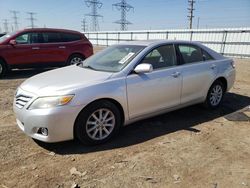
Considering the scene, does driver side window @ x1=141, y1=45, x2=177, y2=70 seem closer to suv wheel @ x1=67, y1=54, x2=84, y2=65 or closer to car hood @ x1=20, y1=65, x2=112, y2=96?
car hood @ x1=20, y1=65, x2=112, y2=96

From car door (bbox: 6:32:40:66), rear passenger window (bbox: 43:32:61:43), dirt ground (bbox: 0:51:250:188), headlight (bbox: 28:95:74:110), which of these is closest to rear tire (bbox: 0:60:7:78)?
car door (bbox: 6:32:40:66)

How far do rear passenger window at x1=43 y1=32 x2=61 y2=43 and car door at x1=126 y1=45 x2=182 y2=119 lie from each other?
655 centimetres

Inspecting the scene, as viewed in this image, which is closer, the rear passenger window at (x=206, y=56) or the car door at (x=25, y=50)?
the rear passenger window at (x=206, y=56)

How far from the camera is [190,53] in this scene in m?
5.34

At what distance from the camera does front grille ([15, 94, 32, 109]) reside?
3.83m

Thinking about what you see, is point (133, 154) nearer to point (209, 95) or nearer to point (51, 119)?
point (51, 119)

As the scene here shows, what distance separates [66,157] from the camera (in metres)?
3.76

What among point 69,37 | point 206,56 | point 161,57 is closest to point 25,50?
point 69,37

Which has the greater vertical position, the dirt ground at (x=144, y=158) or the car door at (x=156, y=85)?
the car door at (x=156, y=85)

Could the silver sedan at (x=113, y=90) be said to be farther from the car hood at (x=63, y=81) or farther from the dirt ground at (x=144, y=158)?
the dirt ground at (x=144, y=158)

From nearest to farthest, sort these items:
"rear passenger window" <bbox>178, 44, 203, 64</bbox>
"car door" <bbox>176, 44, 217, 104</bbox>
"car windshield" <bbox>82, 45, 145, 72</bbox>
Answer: "car windshield" <bbox>82, 45, 145, 72</bbox> → "car door" <bbox>176, 44, 217, 104</bbox> → "rear passenger window" <bbox>178, 44, 203, 64</bbox>

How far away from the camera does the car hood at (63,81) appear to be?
3776 millimetres

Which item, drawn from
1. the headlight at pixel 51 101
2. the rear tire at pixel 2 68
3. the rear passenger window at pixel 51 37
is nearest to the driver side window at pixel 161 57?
the headlight at pixel 51 101

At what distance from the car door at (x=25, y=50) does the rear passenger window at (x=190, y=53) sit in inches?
254
